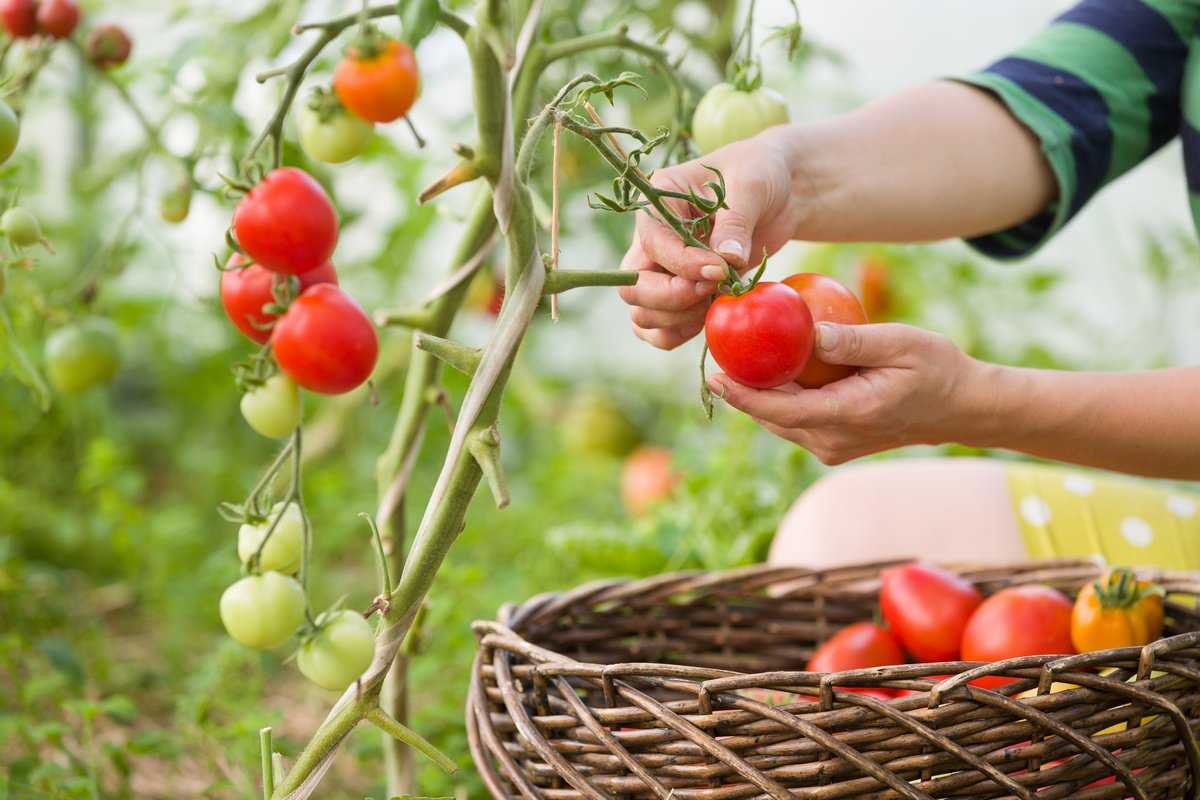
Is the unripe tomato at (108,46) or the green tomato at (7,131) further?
the unripe tomato at (108,46)

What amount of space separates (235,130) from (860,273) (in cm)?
149

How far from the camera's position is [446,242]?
2.82 m

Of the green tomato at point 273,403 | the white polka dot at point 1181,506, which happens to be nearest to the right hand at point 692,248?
the green tomato at point 273,403

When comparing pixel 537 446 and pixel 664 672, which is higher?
pixel 664 672

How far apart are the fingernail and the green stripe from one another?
1.91 feet

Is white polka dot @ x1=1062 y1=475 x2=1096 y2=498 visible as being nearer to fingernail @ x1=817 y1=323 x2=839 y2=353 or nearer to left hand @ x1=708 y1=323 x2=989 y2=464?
left hand @ x1=708 y1=323 x2=989 y2=464

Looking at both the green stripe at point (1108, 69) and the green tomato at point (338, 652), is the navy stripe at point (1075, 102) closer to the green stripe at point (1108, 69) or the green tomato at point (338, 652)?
the green stripe at point (1108, 69)

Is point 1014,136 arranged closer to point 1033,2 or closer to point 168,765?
point 168,765

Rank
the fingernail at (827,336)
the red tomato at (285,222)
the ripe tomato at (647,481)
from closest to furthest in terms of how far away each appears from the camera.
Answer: the red tomato at (285,222), the fingernail at (827,336), the ripe tomato at (647,481)

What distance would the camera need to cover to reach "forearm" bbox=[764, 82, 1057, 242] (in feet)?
2.97

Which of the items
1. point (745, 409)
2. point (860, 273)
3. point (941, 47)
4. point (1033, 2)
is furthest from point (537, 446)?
point (745, 409)

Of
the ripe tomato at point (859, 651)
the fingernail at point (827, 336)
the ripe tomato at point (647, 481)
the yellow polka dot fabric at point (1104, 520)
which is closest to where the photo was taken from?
the fingernail at point (827, 336)

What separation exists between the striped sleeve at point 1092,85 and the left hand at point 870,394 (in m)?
0.43

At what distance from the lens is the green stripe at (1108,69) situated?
3.46ft
